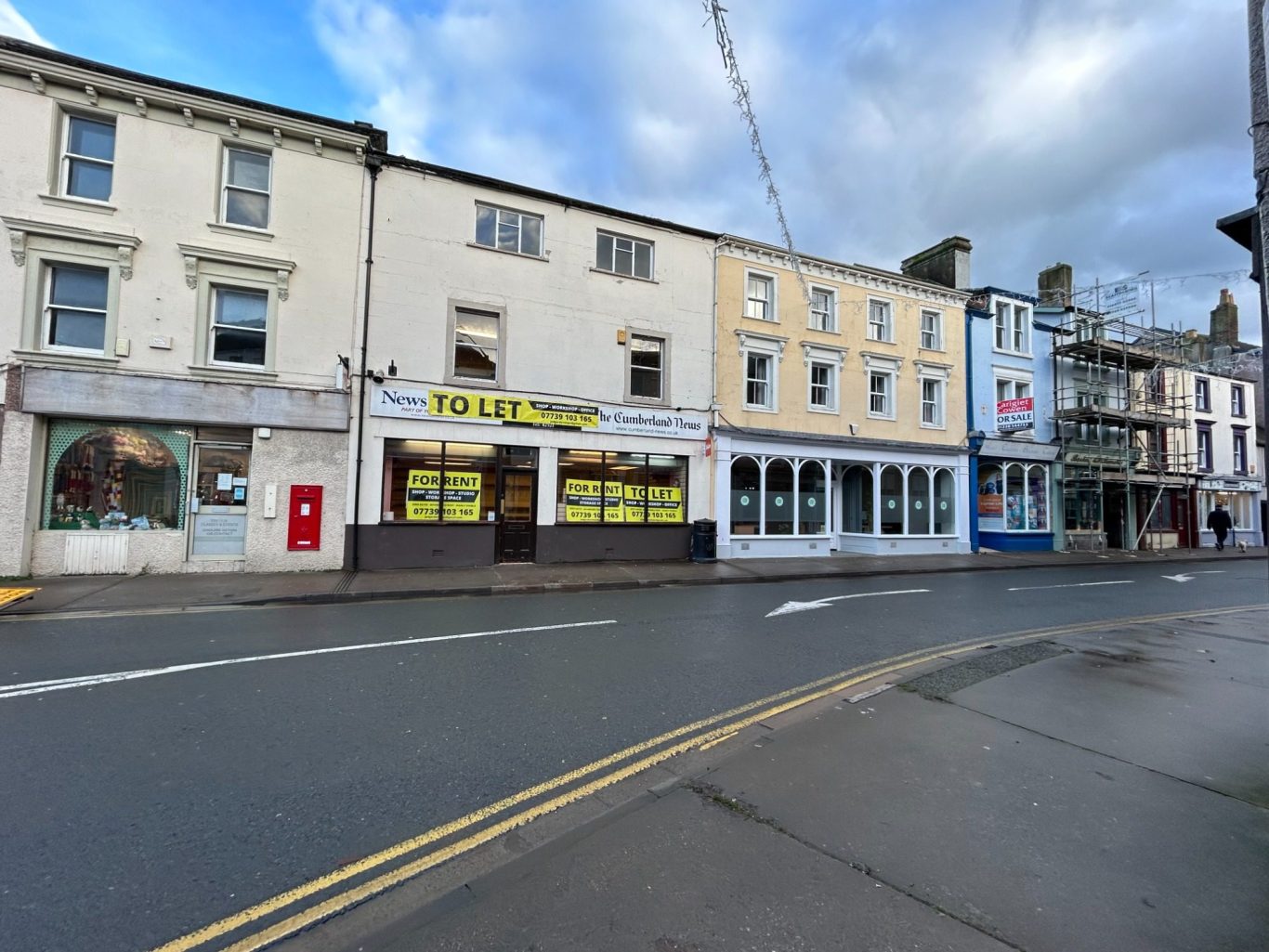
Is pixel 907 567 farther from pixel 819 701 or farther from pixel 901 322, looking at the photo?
pixel 819 701

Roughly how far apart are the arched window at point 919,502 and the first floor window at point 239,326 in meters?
18.8

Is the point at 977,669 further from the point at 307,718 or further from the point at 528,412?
the point at 528,412

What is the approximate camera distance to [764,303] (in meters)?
18.6

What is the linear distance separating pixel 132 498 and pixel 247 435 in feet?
7.78

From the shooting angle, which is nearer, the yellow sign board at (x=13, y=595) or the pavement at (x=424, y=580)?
the yellow sign board at (x=13, y=595)

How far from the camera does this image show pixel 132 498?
40.0 feet

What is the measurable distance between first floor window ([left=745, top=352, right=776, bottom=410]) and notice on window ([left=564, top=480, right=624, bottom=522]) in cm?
529

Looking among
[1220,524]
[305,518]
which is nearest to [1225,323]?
[1220,524]

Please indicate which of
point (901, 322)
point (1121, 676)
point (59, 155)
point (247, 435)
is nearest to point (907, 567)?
point (901, 322)

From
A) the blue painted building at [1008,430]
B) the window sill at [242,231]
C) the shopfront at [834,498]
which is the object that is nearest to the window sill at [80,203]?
the window sill at [242,231]

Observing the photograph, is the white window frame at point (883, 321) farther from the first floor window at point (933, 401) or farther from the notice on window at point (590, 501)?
the notice on window at point (590, 501)

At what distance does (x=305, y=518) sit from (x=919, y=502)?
18.1 meters

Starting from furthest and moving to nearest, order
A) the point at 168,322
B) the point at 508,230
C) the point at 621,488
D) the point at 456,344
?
the point at 621,488
the point at 508,230
the point at 456,344
the point at 168,322

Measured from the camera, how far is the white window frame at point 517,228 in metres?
15.2
